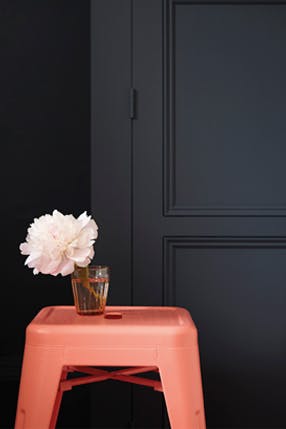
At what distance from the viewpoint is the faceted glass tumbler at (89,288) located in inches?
65.2

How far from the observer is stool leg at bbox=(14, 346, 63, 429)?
1.53 m

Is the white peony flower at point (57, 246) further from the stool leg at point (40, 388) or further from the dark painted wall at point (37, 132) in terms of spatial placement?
the dark painted wall at point (37, 132)

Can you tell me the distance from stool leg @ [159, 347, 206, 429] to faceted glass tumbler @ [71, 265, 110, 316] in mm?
226

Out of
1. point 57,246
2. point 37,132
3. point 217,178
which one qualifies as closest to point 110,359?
point 57,246

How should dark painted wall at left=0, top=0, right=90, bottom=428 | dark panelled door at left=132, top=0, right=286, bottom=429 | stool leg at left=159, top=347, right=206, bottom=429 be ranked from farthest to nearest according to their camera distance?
dark painted wall at left=0, top=0, right=90, bottom=428, dark panelled door at left=132, top=0, right=286, bottom=429, stool leg at left=159, top=347, right=206, bottom=429

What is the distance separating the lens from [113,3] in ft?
7.05

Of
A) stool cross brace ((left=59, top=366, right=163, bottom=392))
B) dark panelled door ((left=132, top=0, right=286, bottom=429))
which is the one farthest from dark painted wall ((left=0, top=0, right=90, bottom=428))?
stool cross brace ((left=59, top=366, right=163, bottom=392))

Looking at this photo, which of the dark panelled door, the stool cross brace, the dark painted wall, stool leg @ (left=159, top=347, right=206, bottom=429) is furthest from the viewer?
the dark painted wall

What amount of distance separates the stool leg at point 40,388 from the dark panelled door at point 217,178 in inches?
25.3

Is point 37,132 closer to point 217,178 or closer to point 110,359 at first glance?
point 217,178

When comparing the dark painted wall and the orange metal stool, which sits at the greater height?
the dark painted wall

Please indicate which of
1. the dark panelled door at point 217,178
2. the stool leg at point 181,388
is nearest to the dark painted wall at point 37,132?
the dark panelled door at point 217,178

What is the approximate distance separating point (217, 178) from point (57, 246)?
2.43ft

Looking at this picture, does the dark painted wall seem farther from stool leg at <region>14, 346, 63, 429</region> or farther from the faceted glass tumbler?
stool leg at <region>14, 346, 63, 429</region>
